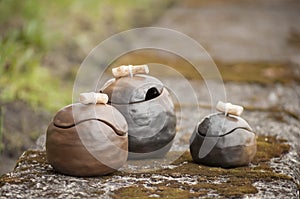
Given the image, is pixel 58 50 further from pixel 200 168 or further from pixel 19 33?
pixel 200 168

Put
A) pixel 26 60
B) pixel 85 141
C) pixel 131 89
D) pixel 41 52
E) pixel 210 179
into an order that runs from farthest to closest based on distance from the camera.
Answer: pixel 41 52 → pixel 26 60 → pixel 131 89 → pixel 210 179 → pixel 85 141

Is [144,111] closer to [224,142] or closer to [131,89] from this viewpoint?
[131,89]

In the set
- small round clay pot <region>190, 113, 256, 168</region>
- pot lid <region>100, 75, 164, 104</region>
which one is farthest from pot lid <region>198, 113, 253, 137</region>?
pot lid <region>100, 75, 164, 104</region>

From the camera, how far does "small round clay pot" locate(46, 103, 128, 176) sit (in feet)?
6.55

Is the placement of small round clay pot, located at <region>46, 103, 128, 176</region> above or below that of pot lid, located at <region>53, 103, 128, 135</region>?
below

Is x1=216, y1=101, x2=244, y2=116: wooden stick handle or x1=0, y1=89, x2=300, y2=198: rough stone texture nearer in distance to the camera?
x1=0, y1=89, x2=300, y2=198: rough stone texture

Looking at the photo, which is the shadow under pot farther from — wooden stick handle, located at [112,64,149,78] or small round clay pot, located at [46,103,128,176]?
small round clay pot, located at [46,103,128,176]

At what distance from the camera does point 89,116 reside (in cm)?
203

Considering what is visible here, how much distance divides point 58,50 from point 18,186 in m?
3.05

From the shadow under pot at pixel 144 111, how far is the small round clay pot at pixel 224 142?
0.50ft

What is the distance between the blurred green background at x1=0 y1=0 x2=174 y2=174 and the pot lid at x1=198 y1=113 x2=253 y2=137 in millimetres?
1245

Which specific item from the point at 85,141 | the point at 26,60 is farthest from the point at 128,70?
the point at 26,60

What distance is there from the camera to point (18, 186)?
1.96 m

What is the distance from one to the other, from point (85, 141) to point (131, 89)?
360 millimetres
